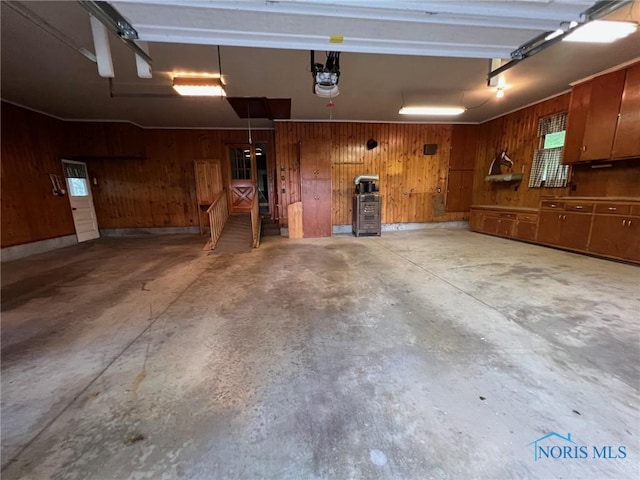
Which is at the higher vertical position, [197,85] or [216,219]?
[197,85]

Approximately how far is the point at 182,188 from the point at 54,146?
3.06 meters

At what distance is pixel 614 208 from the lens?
432 cm

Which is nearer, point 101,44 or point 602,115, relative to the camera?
point 101,44

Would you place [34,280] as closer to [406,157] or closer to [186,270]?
[186,270]

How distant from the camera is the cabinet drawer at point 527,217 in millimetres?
5724

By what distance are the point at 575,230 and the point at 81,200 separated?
1222 centimetres

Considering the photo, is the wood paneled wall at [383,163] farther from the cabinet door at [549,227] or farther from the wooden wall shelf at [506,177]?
the cabinet door at [549,227]

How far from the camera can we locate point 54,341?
238 cm

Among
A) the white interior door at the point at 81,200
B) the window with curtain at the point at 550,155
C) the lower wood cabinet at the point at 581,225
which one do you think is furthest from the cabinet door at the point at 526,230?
the white interior door at the point at 81,200

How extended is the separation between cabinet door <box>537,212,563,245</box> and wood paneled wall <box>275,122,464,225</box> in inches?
115

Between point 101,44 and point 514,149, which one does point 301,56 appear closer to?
point 101,44

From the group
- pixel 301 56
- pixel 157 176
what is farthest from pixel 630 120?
pixel 157 176

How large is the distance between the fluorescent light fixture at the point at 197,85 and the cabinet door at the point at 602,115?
6.73 meters

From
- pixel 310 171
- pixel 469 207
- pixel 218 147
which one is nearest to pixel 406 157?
pixel 469 207
